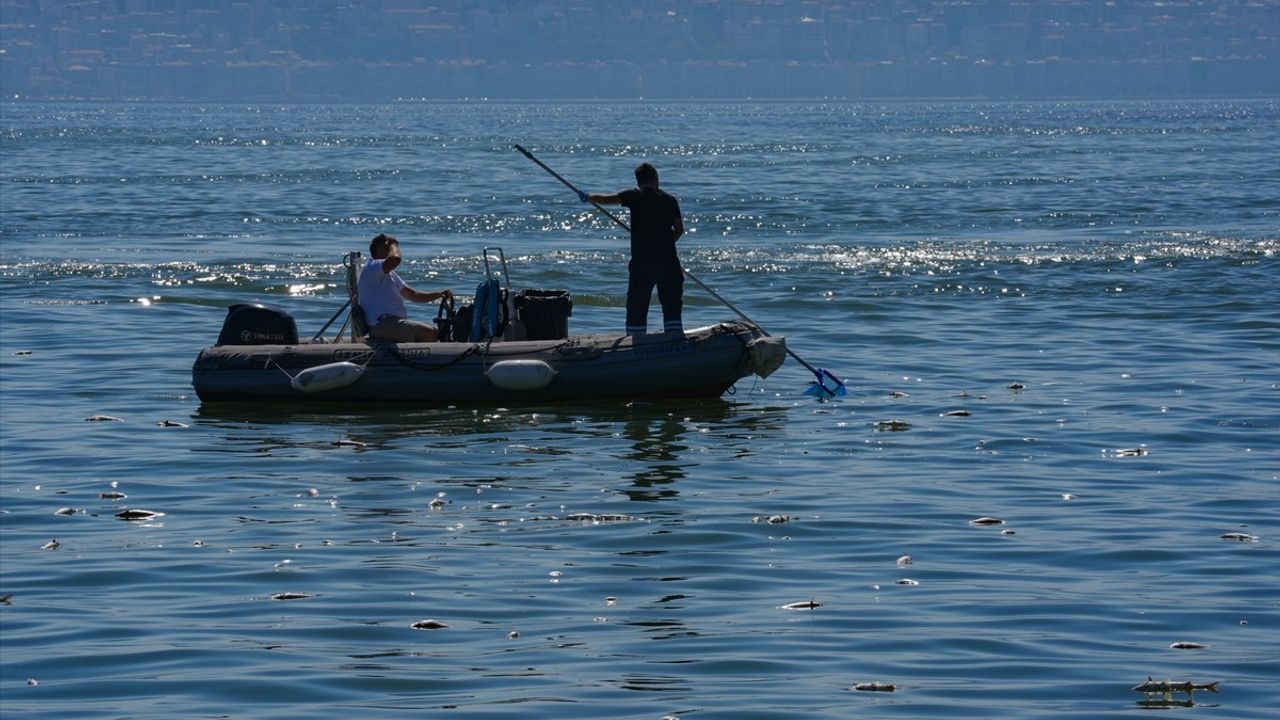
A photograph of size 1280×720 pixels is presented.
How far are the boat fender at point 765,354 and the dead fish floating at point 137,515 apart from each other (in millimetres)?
5511

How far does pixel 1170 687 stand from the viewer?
26.2 feet

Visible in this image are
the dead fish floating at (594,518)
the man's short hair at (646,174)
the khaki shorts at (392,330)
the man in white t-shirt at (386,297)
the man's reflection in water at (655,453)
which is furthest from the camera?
the khaki shorts at (392,330)

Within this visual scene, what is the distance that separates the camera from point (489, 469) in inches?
525

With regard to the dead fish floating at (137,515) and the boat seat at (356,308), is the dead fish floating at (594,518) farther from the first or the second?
the boat seat at (356,308)

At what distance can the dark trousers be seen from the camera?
52.0ft

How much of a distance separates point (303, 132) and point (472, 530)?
320 ft

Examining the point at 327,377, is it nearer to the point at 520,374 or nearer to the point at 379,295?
the point at 379,295

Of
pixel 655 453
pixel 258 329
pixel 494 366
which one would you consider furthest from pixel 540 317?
pixel 655 453

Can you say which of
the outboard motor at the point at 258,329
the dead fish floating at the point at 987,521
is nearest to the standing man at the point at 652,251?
the outboard motor at the point at 258,329

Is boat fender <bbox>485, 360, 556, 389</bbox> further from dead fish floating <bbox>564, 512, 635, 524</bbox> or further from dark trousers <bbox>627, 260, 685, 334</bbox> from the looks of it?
dead fish floating <bbox>564, 512, 635, 524</bbox>

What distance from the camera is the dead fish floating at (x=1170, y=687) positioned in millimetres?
7953

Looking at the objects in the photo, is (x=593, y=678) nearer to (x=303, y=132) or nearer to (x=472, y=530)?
(x=472, y=530)

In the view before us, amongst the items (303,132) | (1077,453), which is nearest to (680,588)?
(1077,453)

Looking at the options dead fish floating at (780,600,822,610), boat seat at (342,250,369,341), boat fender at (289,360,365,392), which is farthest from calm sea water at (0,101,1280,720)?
boat seat at (342,250,369,341)
